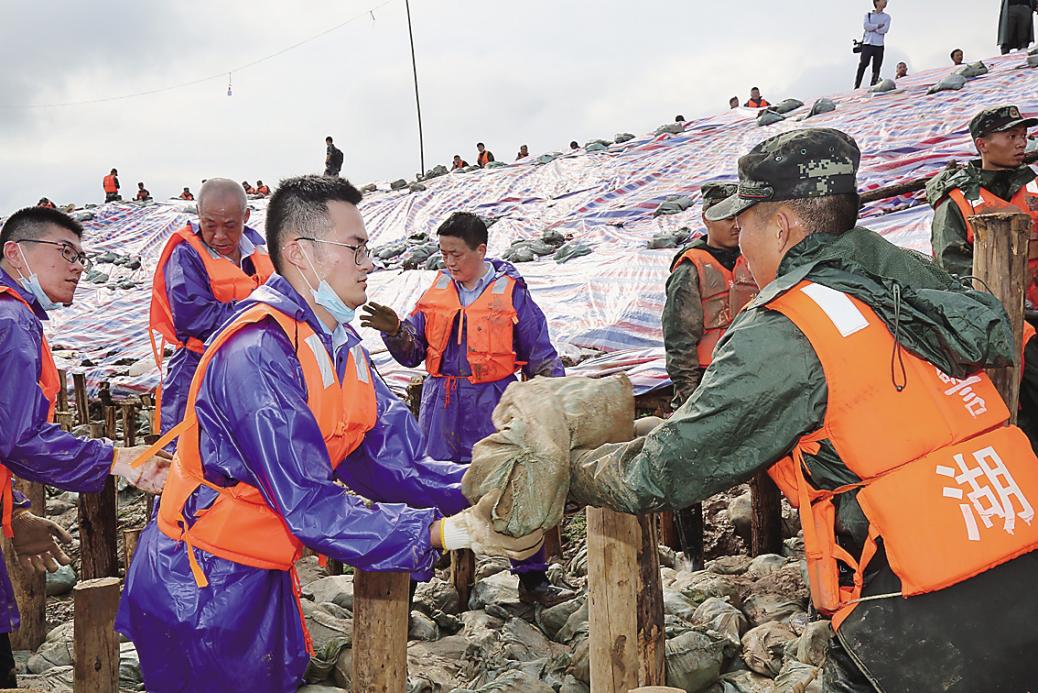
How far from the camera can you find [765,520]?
5156 millimetres

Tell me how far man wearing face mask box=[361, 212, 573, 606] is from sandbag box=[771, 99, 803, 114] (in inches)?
488

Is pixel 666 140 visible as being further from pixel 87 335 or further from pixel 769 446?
pixel 769 446

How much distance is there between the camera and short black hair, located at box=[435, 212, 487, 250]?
4938mm

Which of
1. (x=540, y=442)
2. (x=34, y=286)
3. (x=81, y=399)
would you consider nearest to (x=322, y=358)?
(x=540, y=442)

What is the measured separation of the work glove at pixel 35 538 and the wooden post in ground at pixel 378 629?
146 centimetres

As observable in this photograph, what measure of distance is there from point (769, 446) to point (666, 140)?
14.7m

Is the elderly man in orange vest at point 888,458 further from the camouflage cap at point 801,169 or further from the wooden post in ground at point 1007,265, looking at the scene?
the wooden post in ground at point 1007,265

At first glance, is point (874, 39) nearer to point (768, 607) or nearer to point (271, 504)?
point (768, 607)

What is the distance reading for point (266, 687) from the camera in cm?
223

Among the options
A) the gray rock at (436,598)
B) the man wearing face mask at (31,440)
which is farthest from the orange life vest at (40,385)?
the gray rock at (436,598)

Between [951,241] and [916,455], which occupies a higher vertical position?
[951,241]

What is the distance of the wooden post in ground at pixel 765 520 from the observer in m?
5.09

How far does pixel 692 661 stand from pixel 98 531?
4506 mm

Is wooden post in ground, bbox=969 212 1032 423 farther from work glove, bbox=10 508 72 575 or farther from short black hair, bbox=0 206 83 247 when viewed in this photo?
short black hair, bbox=0 206 83 247
